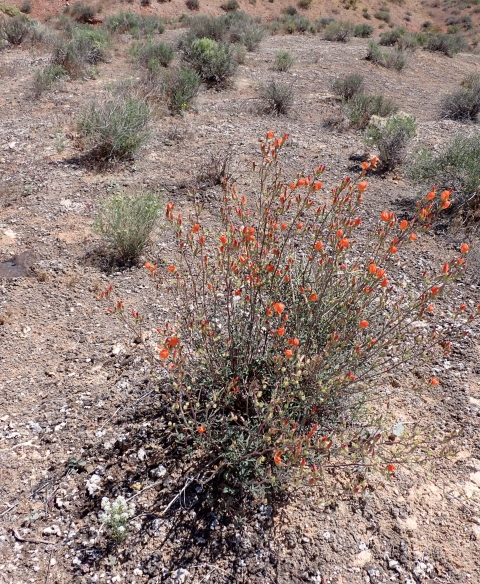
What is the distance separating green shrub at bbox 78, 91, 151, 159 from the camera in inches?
206

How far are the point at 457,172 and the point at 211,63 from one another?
5.89 m

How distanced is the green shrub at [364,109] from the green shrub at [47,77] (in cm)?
510

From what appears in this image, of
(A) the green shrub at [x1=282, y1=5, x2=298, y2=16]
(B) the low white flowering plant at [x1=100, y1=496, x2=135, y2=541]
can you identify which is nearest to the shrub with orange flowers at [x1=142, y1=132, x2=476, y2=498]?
(B) the low white flowering plant at [x1=100, y1=496, x2=135, y2=541]

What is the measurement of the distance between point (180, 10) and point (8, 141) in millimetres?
22178

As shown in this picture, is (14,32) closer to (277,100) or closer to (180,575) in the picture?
(277,100)

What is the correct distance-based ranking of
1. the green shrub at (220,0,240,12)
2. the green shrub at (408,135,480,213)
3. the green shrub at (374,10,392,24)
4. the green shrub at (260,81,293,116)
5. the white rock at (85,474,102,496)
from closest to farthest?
the white rock at (85,474,102,496)
the green shrub at (408,135,480,213)
the green shrub at (260,81,293,116)
the green shrub at (220,0,240,12)
the green shrub at (374,10,392,24)

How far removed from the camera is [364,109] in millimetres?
7355

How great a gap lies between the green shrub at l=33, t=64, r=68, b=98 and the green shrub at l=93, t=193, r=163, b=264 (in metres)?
4.64

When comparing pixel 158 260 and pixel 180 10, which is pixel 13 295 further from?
pixel 180 10

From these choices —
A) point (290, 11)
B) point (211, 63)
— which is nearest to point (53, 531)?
point (211, 63)

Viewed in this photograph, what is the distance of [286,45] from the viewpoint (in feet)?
44.5

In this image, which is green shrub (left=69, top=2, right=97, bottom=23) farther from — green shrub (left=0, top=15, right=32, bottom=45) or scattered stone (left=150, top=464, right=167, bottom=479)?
scattered stone (left=150, top=464, right=167, bottom=479)

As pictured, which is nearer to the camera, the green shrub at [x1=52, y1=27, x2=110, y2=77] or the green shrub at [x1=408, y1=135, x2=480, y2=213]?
the green shrub at [x1=408, y1=135, x2=480, y2=213]

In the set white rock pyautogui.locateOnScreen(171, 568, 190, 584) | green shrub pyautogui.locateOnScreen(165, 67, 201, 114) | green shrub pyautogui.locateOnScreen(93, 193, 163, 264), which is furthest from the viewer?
green shrub pyautogui.locateOnScreen(165, 67, 201, 114)
